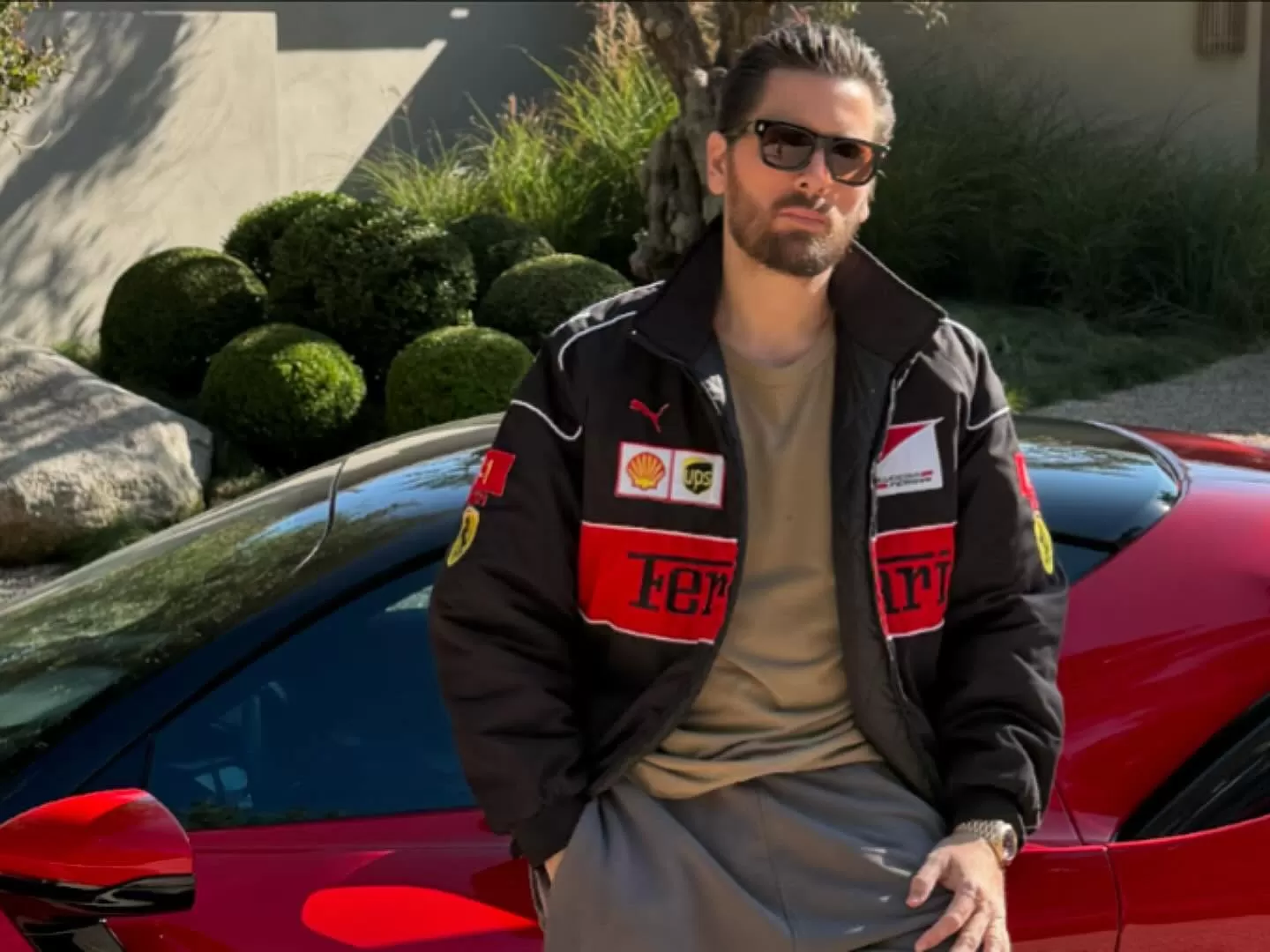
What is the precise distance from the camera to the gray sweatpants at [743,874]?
5.99 feet

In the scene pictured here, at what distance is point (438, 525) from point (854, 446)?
2.58 ft

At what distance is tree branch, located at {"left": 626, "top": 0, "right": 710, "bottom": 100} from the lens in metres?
8.93

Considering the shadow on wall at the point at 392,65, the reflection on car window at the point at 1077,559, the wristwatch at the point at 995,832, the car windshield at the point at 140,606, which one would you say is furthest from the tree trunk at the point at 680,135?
the wristwatch at the point at 995,832

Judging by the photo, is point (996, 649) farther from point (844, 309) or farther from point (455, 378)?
point (455, 378)

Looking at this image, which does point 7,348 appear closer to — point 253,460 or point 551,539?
point 253,460

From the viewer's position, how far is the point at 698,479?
1885mm

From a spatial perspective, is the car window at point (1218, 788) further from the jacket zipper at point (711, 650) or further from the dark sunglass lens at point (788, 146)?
the dark sunglass lens at point (788, 146)

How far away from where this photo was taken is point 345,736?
2.31 m

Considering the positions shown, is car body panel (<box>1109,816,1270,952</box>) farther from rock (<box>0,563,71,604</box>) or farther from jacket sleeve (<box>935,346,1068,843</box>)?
rock (<box>0,563,71,604</box>)

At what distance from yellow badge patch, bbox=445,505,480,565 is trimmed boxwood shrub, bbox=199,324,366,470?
18.5 feet

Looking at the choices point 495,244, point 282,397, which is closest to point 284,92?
point 495,244

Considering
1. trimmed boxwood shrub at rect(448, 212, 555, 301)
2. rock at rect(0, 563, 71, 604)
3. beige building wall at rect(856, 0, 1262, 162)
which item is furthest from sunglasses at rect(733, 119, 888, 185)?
beige building wall at rect(856, 0, 1262, 162)

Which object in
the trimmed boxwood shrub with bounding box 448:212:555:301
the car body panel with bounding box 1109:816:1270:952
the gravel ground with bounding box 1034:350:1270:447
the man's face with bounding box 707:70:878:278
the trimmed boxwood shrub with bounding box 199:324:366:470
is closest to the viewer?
the man's face with bounding box 707:70:878:278

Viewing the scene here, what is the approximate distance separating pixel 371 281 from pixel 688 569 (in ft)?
21.4
